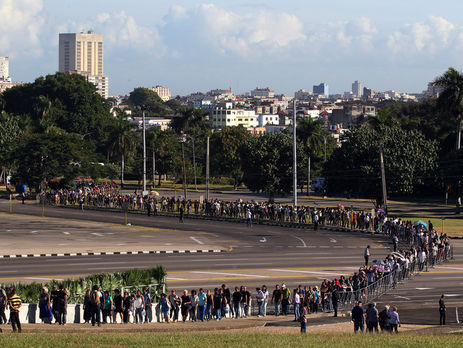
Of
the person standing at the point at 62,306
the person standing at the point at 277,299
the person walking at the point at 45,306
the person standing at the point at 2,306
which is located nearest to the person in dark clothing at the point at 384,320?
the person standing at the point at 277,299

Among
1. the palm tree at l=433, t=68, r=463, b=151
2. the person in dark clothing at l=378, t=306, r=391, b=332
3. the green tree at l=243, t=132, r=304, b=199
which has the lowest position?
the person in dark clothing at l=378, t=306, r=391, b=332

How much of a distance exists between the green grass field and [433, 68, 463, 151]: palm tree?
241 ft

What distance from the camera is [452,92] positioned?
94250 mm

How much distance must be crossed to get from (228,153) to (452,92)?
42503mm

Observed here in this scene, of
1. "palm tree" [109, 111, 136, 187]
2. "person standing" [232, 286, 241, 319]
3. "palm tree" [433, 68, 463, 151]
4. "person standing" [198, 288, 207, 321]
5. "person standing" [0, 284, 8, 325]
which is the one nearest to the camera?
"person standing" [0, 284, 8, 325]

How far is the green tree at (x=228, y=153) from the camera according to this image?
123 meters

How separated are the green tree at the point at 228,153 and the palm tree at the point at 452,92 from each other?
1444 inches

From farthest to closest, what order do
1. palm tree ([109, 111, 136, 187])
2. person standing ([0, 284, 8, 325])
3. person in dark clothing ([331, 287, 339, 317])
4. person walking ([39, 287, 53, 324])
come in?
1. palm tree ([109, 111, 136, 187])
2. person in dark clothing ([331, 287, 339, 317])
3. person walking ([39, 287, 53, 324])
4. person standing ([0, 284, 8, 325])

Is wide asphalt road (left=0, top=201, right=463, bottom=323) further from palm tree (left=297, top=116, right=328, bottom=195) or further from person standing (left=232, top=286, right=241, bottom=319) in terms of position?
palm tree (left=297, top=116, right=328, bottom=195)

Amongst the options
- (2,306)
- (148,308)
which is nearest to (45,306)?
(2,306)

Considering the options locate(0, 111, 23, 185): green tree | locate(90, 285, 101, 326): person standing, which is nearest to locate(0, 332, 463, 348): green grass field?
locate(90, 285, 101, 326): person standing

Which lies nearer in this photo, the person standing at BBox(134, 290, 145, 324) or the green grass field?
the green grass field

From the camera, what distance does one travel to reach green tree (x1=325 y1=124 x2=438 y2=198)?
80688mm

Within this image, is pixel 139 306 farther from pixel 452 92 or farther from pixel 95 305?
pixel 452 92
